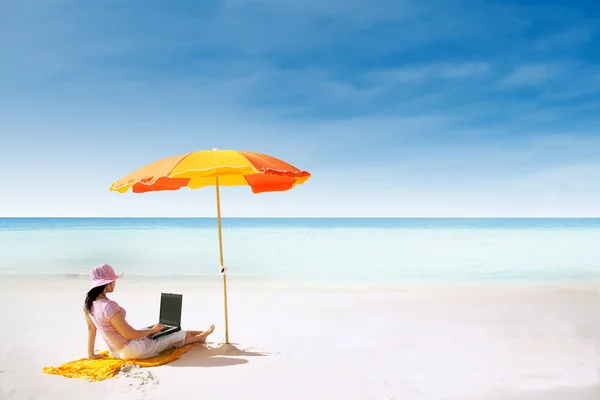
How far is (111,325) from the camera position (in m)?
4.66

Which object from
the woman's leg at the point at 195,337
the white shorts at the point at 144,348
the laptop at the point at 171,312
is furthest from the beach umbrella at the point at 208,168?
the white shorts at the point at 144,348

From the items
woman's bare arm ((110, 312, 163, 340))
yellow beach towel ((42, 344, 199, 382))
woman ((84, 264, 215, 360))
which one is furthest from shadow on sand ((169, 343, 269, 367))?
woman's bare arm ((110, 312, 163, 340))

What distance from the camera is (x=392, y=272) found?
1513 centimetres

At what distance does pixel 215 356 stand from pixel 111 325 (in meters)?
1.24

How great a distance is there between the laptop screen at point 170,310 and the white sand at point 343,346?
1.58 feet

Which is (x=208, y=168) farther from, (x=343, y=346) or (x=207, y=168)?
(x=343, y=346)

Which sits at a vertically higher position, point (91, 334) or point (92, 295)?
point (92, 295)

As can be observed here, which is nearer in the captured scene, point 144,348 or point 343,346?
point 144,348

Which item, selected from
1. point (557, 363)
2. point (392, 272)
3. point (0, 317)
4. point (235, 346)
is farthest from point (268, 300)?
point (392, 272)

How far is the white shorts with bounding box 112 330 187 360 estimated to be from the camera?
15.6 ft

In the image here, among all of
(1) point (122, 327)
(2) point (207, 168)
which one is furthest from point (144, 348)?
(2) point (207, 168)

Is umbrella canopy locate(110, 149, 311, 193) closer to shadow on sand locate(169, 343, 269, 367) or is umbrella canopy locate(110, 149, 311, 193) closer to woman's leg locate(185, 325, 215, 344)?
woman's leg locate(185, 325, 215, 344)

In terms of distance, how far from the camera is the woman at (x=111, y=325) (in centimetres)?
457

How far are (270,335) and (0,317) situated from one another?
4.80m
